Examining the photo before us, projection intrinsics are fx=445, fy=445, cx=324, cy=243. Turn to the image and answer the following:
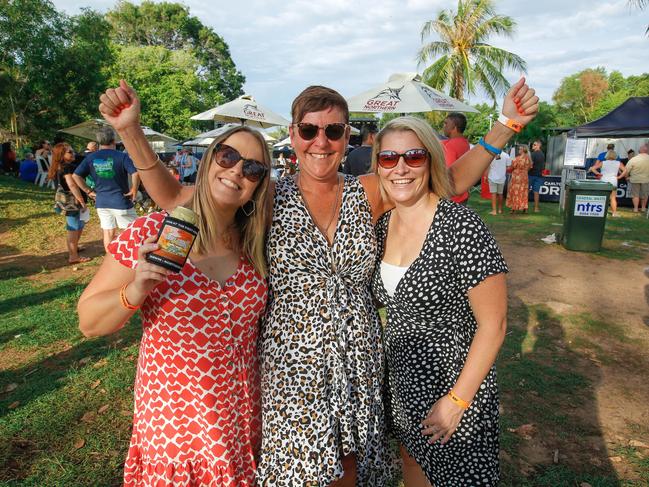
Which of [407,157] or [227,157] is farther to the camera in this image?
[407,157]

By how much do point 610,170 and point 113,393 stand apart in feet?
50.3

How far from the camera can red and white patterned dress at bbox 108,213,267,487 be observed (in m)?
1.73

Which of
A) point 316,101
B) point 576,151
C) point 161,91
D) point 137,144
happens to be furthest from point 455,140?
point 161,91

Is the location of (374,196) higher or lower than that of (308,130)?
lower

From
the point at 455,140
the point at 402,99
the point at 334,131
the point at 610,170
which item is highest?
the point at 402,99

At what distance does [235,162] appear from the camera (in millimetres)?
1911

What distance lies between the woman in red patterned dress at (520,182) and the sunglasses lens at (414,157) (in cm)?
1242

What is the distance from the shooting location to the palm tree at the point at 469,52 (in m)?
23.2

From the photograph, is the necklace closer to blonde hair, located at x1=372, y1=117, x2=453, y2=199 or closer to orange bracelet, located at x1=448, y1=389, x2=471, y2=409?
blonde hair, located at x1=372, y1=117, x2=453, y2=199

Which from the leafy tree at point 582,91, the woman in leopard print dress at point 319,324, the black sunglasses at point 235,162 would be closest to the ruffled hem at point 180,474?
the woman in leopard print dress at point 319,324

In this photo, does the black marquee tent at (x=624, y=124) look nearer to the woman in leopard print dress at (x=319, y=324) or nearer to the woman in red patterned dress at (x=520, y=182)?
the woman in red patterned dress at (x=520, y=182)

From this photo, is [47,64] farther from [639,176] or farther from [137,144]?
[639,176]

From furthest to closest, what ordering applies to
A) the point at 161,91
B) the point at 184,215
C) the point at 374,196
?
the point at 161,91, the point at 374,196, the point at 184,215

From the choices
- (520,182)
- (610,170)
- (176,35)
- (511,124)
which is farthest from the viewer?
(176,35)
